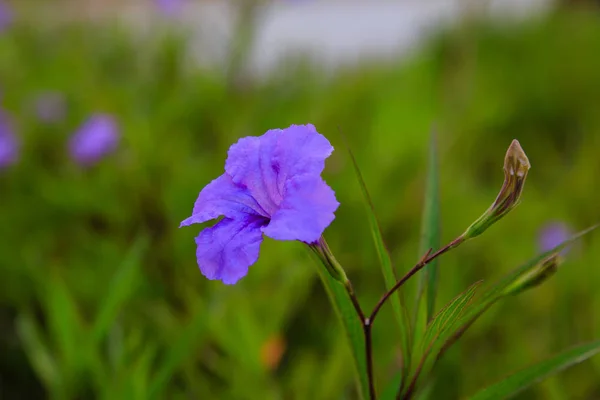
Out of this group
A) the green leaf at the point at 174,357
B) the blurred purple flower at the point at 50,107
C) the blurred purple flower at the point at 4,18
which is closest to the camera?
the green leaf at the point at 174,357

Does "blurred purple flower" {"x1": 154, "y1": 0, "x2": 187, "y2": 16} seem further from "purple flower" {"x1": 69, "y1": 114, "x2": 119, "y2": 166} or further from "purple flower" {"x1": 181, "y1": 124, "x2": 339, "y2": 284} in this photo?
"purple flower" {"x1": 181, "y1": 124, "x2": 339, "y2": 284}

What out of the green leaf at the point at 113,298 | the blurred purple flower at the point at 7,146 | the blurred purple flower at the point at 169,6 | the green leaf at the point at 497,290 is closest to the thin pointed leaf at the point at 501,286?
the green leaf at the point at 497,290

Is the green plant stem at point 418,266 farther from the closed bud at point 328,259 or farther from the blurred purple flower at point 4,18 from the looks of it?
the blurred purple flower at point 4,18

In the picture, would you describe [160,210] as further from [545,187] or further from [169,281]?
[545,187]

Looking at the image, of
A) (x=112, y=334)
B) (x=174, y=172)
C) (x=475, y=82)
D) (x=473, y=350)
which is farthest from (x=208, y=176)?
(x=475, y=82)

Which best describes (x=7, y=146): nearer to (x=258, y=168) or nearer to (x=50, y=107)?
(x=50, y=107)

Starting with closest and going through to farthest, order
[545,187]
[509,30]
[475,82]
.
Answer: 1. [545,187]
2. [475,82]
3. [509,30]
